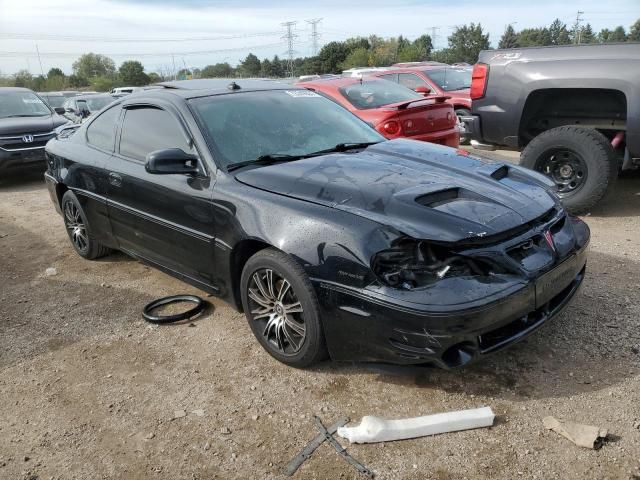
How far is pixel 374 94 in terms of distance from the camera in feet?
27.9

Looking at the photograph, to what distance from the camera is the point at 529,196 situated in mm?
3105

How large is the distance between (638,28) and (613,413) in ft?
262

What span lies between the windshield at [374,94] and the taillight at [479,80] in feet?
6.17

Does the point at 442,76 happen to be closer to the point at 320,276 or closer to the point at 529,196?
the point at 529,196

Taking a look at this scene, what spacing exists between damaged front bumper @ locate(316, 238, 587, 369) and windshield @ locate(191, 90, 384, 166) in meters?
1.25

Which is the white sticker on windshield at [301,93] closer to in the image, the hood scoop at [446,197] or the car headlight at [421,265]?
the hood scoop at [446,197]

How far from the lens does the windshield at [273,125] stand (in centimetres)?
357

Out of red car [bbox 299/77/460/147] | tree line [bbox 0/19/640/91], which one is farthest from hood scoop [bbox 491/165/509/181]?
tree line [bbox 0/19/640/91]

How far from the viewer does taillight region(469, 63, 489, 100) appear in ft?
20.1

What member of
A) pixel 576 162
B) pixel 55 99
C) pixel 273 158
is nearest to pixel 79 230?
pixel 273 158

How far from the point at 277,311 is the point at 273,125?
4.53 feet

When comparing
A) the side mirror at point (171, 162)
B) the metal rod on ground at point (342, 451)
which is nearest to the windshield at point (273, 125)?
the side mirror at point (171, 162)

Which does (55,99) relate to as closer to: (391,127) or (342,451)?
(391,127)

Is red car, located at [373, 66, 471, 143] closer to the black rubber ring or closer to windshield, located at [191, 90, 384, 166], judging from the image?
windshield, located at [191, 90, 384, 166]
